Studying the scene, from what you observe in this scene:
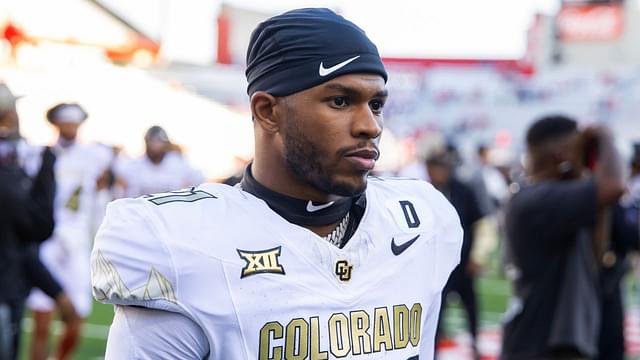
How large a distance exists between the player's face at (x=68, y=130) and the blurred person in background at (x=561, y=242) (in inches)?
135

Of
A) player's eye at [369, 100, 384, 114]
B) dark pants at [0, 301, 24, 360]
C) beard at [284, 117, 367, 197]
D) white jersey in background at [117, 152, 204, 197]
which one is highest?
player's eye at [369, 100, 384, 114]

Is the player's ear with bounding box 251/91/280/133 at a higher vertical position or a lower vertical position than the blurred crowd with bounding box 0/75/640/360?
higher

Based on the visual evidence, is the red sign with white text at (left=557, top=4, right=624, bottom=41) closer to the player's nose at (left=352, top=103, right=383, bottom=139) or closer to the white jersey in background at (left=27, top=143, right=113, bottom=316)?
the white jersey in background at (left=27, top=143, right=113, bottom=316)

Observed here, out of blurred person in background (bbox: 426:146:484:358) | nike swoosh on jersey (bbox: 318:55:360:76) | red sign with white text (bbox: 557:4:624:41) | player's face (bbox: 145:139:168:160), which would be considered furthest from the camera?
red sign with white text (bbox: 557:4:624:41)

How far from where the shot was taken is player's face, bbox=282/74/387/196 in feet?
6.02

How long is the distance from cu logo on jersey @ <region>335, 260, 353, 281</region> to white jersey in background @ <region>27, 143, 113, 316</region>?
15.5 ft

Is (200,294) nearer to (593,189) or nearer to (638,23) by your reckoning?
(593,189)

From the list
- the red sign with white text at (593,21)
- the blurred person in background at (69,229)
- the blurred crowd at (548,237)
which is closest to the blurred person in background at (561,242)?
the blurred crowd at (548,237)

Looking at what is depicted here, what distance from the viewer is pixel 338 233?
1936mm

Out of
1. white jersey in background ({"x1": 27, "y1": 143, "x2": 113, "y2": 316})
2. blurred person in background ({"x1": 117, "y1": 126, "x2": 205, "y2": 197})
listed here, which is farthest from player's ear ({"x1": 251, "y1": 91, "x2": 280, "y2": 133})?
blurred person in background ({"x1": 117, "y1": 126, "x2": 205, "y2": 197})

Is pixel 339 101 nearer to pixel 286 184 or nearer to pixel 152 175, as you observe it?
pixel 286 184

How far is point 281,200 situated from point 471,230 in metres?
5.06

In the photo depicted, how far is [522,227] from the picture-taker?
417 centimetres

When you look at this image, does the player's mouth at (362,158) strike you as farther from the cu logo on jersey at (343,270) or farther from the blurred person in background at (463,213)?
the blurred person in background at (463,213)
